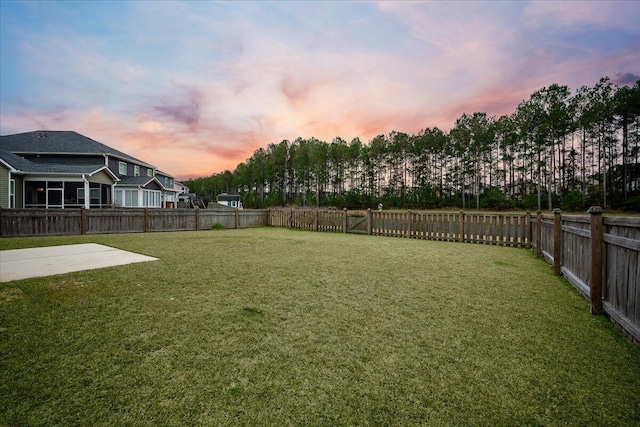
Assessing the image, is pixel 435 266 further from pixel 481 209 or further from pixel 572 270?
pixel 481 209

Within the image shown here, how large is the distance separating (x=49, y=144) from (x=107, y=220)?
1877 cm

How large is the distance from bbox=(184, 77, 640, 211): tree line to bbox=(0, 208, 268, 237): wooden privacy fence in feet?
106

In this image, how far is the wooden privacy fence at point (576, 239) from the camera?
2.78 meters

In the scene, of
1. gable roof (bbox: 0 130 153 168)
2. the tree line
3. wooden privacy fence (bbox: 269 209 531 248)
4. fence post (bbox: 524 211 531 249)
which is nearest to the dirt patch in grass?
wooden privacy fence (bbox: 269 209 531 248)

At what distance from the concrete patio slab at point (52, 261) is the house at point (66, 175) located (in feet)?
51.1

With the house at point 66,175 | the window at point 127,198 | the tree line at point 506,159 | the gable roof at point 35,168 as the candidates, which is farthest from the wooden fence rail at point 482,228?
the tree line at point 506,159

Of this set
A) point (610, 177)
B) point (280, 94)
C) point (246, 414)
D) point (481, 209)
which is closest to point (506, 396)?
point (246, 414)

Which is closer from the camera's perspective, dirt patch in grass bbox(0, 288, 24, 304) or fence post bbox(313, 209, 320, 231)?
dirt patch in grass bbox(0, 288, 24, 304)

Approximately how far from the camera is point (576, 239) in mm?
4539

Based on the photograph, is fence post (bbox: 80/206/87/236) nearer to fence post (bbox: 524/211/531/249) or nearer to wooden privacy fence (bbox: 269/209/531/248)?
wooden privacy fence (bbox: 269/209/531/248)

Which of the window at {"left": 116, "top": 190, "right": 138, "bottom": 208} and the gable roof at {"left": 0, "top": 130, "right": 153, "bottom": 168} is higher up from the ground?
the gable roof at {"left": 0, "top": 130, "right": 153, "bottom": 168}

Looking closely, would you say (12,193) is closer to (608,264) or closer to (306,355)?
(306,355)

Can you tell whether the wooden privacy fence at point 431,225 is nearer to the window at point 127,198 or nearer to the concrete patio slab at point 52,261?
the concrete patio slab at point 52,261

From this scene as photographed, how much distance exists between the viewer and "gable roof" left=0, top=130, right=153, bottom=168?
2339cm
